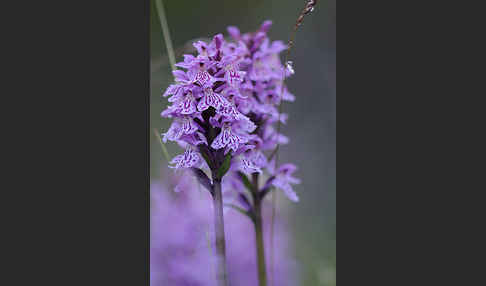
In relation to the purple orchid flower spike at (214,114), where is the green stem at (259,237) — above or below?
below

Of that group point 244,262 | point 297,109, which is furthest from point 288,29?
point 244,262

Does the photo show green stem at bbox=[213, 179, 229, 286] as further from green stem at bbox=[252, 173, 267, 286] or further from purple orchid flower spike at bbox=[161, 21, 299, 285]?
green stem at bbox=[252, 173, 267, 286]

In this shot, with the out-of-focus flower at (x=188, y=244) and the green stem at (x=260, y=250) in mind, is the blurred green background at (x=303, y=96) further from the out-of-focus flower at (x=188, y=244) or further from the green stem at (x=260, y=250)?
the green stem at (x=260, y=250)

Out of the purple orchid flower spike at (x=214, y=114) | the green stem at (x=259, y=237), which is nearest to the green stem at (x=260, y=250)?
the green stem at (x=259, y=237)

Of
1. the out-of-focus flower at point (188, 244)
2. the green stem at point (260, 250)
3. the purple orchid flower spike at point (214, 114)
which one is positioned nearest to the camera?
the purple orchid flower spike at point (214, 114)

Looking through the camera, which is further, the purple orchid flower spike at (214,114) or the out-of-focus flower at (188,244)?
the out-of-focus flower at (188,244)
